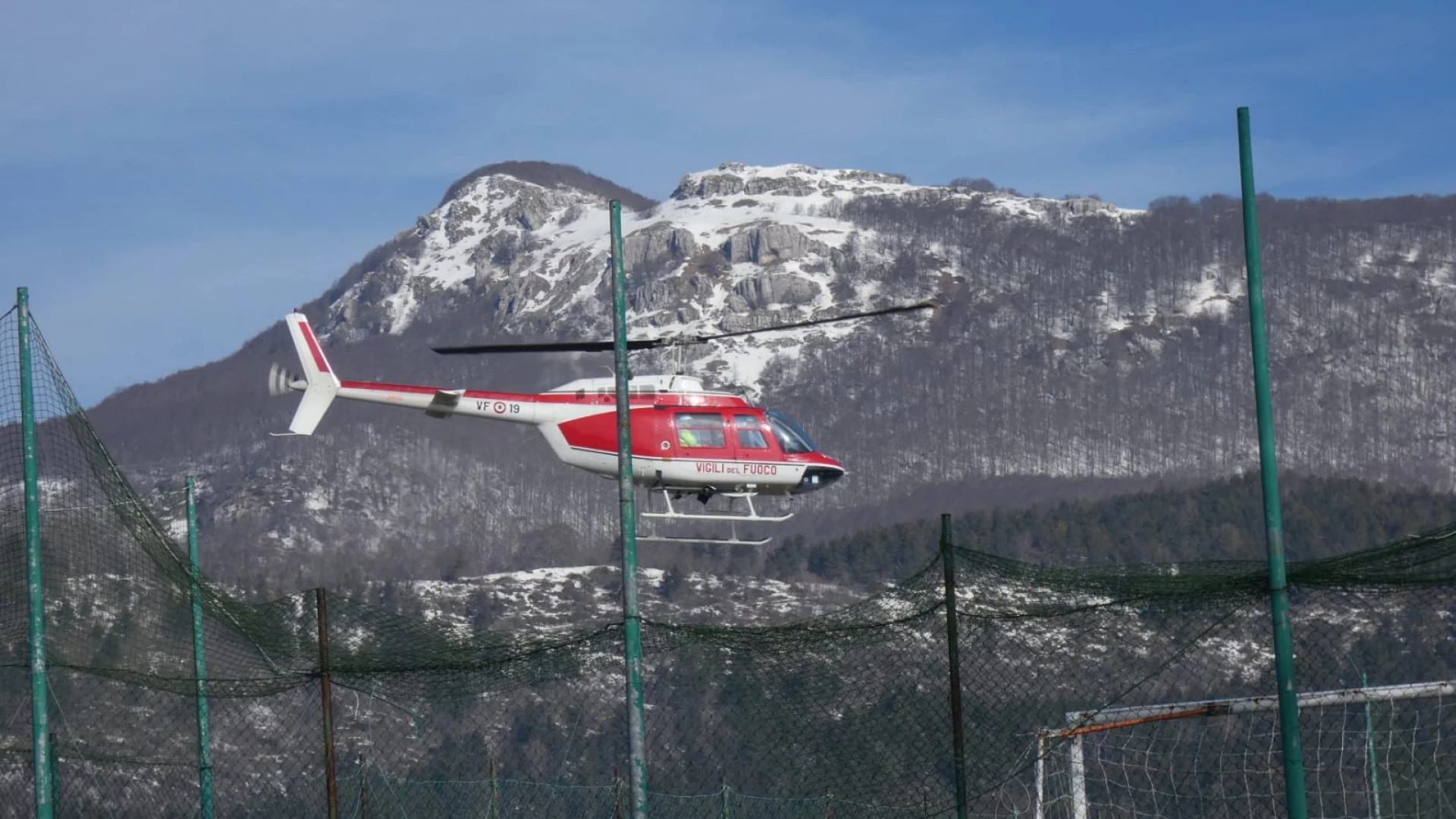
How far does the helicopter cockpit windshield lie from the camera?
94.7 feet

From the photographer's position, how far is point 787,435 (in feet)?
95.0

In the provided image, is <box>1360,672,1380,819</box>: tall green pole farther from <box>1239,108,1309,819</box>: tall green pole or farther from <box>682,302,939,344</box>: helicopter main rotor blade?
<box>682,302,939,344</box>: helicopter main rotor blade

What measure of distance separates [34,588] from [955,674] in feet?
22.3

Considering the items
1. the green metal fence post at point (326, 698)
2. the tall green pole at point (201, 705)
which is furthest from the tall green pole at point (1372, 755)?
the tall green pole at point (201, 705)

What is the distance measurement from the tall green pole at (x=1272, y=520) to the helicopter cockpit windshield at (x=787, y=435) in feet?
50.8

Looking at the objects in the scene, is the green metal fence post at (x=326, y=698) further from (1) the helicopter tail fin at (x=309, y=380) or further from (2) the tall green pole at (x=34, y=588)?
(1) the helicopter tail fin at (x=309, y=380)

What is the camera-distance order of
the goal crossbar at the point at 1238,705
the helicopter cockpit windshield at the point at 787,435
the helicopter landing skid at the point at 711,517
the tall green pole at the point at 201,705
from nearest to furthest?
the goal crossbar at the point at 1238,705 → the tall green pole at the point at 201,705 → the helicopter landing skid at the point at 711,517 → the helicopter cockpit windshield at the point at 787,435

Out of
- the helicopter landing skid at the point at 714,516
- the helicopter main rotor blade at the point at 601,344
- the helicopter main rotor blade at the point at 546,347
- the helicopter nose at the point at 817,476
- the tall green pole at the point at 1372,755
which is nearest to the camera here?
the tall green pole at the point at 1372,755

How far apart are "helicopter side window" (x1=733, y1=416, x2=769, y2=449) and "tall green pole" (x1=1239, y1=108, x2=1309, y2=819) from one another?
49.8 feet

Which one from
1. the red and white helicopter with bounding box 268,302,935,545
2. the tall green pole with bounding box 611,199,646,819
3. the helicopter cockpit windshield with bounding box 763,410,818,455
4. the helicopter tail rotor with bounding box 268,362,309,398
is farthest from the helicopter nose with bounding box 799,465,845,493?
the tall green pole with bounding box 611,199,646,819

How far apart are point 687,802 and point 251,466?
13210cm

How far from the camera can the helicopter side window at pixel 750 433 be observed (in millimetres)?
28453

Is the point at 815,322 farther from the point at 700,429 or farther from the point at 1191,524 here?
the point at 1191,524

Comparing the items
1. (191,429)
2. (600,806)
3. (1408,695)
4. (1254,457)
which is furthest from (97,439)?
(1254,457)
